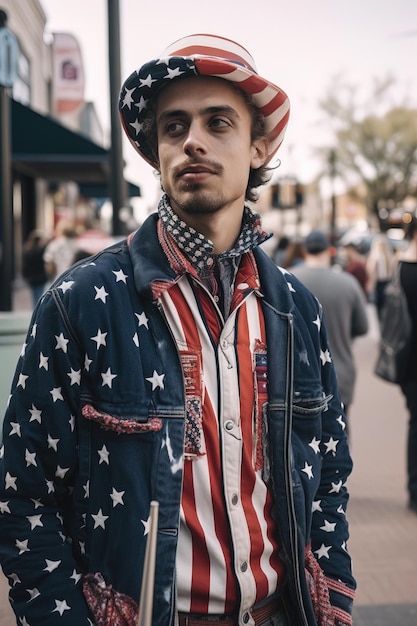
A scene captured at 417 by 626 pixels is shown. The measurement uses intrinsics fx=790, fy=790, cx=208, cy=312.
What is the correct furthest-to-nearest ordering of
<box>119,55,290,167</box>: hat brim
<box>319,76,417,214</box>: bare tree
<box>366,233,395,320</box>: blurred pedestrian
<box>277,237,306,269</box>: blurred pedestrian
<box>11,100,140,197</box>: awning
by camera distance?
<box>319,76,417,214</box>: bare tree → <box>366,233,395,320</box>: blurred pedestrian → <box>11,100,140,197</box>: awning → <box>277,237,306,269</box>: blurred pedestrian → <box>119,55,290,167</box>: hat brim

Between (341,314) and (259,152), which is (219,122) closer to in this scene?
(259,152)

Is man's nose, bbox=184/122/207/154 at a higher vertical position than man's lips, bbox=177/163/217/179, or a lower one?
higher

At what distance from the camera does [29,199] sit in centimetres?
2573

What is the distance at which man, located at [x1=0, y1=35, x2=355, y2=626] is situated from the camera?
5.67 feet

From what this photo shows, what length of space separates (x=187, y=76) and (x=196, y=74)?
1.1 inches

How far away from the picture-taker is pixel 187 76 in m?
1.94

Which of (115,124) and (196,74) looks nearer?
(196,74)

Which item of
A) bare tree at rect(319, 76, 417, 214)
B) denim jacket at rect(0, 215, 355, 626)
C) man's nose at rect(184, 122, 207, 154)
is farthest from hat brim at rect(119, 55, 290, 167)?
bare tree at rect(319, 76, 417, 214)

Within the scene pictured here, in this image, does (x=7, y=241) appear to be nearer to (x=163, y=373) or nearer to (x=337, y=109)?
(x=163, y=373)

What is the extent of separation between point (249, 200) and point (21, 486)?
3.74 feet

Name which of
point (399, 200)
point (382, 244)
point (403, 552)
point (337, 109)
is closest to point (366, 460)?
point (403, 552)

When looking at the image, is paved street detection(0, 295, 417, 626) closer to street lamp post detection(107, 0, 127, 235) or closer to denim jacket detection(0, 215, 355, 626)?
denim jacket detection(0, 215, 355, 626)

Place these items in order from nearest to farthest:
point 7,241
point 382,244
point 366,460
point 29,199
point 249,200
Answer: point 249,200, point 7,241, point 366,460, point 382,244, point 29,199

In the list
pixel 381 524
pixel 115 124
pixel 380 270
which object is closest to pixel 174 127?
pixel 381 524
